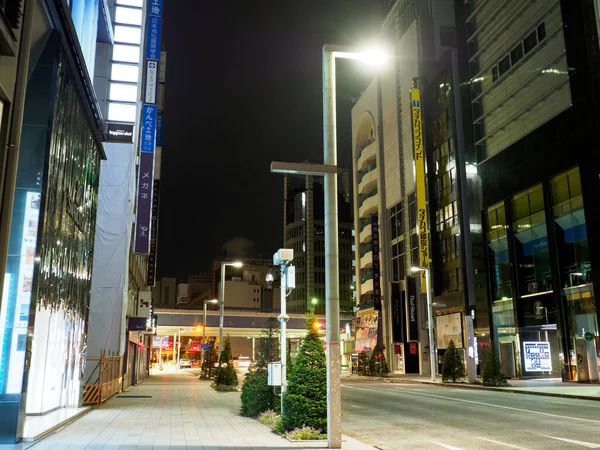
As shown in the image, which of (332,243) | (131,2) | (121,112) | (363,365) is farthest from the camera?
(363,365)

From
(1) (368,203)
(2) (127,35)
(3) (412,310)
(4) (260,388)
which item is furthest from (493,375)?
(1) (368,203)

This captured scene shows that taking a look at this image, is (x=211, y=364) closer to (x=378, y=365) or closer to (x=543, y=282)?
(x=378, y=365)

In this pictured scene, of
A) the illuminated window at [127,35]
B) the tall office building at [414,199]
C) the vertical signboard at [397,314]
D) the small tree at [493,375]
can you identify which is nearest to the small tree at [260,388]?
the small tree at [493,375]

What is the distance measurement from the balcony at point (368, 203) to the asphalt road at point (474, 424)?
51.4m

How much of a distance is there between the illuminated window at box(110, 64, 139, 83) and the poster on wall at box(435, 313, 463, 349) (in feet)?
117

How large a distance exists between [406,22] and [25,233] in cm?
6553

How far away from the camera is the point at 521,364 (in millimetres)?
44062

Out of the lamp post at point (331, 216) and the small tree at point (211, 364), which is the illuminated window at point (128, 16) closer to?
the lamp post at point (331, 216)

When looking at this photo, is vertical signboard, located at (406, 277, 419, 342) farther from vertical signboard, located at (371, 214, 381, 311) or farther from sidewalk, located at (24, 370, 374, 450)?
sidewalk, located at (24, 370, 374, 450)

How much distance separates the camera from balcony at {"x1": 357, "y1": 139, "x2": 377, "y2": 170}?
7550 cm

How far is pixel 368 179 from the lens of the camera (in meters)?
76.4

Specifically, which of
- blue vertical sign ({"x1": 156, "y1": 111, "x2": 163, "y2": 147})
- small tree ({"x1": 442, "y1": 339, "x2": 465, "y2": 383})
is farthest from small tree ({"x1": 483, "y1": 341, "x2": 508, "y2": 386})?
blue vertical sign ({"x1": 156, "y1": 111, "x2": 163, "y2": 147})

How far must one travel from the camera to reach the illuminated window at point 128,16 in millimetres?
34344

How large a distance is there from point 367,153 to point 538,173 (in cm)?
3779
